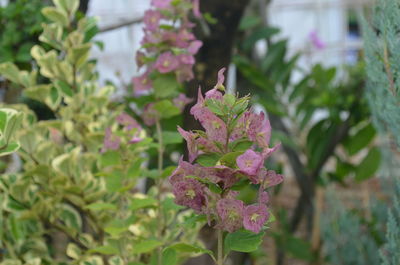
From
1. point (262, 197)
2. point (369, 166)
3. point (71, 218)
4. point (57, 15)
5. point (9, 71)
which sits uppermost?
point (57, 15)

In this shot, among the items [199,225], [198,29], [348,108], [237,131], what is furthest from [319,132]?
[237,131]

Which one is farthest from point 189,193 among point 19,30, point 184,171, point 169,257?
point 19,30

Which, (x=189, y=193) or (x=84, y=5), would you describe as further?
(x=84, y=5)

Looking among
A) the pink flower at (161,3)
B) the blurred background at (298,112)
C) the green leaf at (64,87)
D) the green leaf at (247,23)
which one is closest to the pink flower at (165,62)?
the pink flower at (161,3)

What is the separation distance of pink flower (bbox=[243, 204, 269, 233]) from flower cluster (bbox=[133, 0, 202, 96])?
47 cm

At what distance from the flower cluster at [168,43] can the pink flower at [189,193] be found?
430mm

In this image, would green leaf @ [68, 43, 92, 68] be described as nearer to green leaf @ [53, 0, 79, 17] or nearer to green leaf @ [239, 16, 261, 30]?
green leaf @ [53, 0, 79, 17]

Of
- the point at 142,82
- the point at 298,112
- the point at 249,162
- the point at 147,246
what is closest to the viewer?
the point at 249,162

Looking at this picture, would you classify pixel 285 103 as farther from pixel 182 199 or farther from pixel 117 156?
pixel 182 199

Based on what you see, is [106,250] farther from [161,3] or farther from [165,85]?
[161,3]

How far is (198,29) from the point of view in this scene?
4.94ft

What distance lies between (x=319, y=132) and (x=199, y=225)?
3.90 ft

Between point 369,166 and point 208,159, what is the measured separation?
1.68 m

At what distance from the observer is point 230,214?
71 cm
